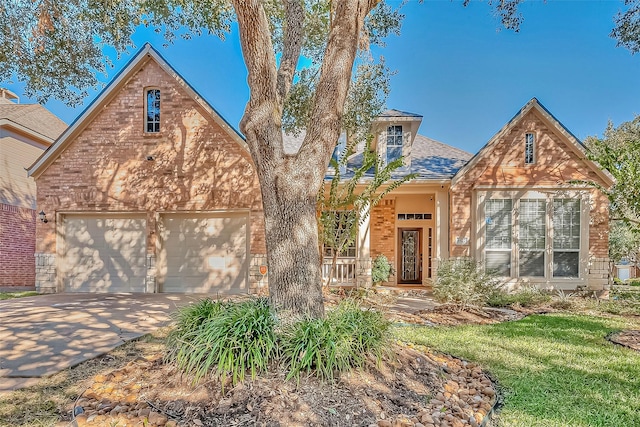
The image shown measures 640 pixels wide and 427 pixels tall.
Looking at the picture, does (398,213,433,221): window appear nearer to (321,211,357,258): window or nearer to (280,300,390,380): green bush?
(321,211,357,258): window

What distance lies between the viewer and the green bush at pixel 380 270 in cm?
1210

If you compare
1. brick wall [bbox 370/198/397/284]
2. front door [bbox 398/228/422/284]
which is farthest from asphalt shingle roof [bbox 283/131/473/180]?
front door [bbox 398/228/422/284]

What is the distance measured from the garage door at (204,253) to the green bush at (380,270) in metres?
4.47

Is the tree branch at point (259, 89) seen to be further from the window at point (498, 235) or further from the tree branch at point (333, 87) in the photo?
the window at point (498, 235)

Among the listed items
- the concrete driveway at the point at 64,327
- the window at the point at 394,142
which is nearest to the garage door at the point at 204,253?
the concrete driveway at the point at 64,327

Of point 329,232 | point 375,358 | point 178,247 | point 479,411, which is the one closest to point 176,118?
point 178,247

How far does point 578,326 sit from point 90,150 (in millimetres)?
13548

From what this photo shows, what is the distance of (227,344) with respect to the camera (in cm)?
345

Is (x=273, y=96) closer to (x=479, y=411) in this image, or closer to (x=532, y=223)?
(x=479, y=411)

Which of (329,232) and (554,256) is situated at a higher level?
(329,232)

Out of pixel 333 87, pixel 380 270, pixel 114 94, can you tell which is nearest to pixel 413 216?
pixel 380 270

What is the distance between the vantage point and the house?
10336 mm

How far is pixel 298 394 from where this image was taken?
3.17 m

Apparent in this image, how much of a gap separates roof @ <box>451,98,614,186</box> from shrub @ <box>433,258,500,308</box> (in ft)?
10.8
